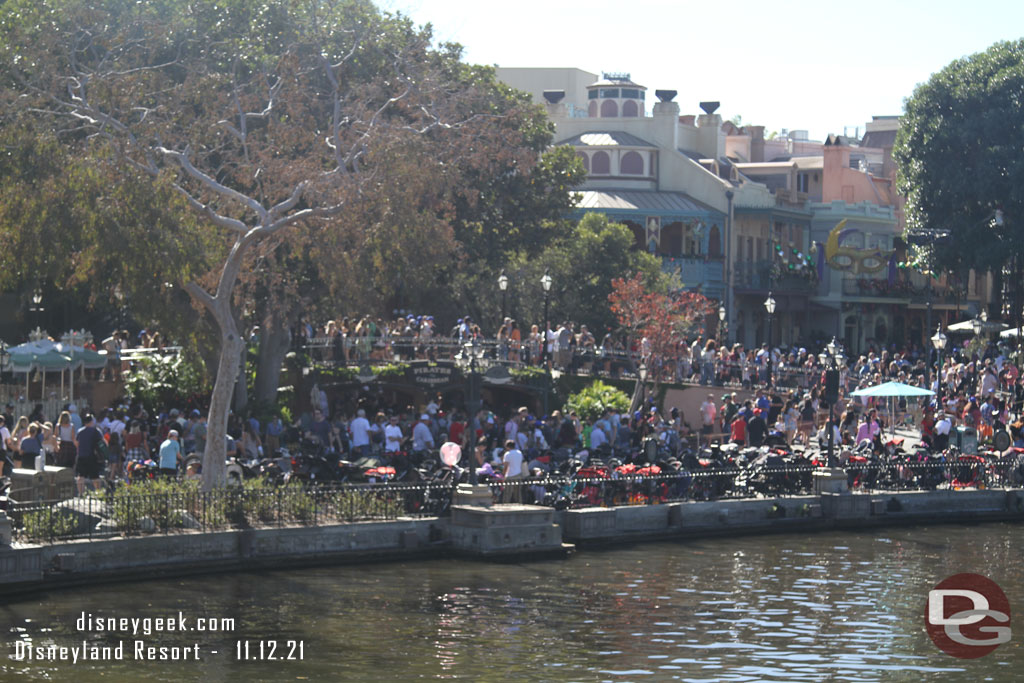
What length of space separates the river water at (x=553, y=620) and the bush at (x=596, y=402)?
14.2 meters

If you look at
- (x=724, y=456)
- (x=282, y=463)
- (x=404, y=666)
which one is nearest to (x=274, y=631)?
(x=404, y=666)

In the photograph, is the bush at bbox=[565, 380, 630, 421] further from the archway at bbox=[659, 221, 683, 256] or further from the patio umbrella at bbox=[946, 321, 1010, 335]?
the archway at bbox=[659, 221, 683, 256]

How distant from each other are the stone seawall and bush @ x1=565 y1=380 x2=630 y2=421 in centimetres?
1084

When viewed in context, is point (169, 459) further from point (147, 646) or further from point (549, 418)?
point (549, 418)

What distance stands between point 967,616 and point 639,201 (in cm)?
4223

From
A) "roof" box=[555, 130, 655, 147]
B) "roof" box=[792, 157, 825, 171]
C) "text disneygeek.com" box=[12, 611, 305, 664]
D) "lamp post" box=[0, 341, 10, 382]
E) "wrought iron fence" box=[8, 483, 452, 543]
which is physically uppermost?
"roof" box=[792, 157, 825, 171]

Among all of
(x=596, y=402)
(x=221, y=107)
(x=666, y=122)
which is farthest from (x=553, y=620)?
(x=666, y=122)

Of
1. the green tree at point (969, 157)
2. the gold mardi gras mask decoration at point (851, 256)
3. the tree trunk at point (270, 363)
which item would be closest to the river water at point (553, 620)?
the tree trunk at point (270, 363)

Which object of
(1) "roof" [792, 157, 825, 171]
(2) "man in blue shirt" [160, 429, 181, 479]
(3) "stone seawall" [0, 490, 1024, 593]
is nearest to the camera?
(3) "stone seawall" [0, 490, 1024, 593]

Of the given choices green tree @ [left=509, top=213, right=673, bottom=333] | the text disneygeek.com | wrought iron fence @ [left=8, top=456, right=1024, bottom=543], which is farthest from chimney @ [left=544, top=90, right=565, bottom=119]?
the text disneygeek.com

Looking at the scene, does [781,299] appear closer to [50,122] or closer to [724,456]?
[724,456]

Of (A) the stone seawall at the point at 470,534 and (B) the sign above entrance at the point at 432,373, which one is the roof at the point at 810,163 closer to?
(B) the sign above entrance at the point at 432,373

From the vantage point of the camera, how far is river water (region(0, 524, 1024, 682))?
17594mm

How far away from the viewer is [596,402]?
40.9 m
